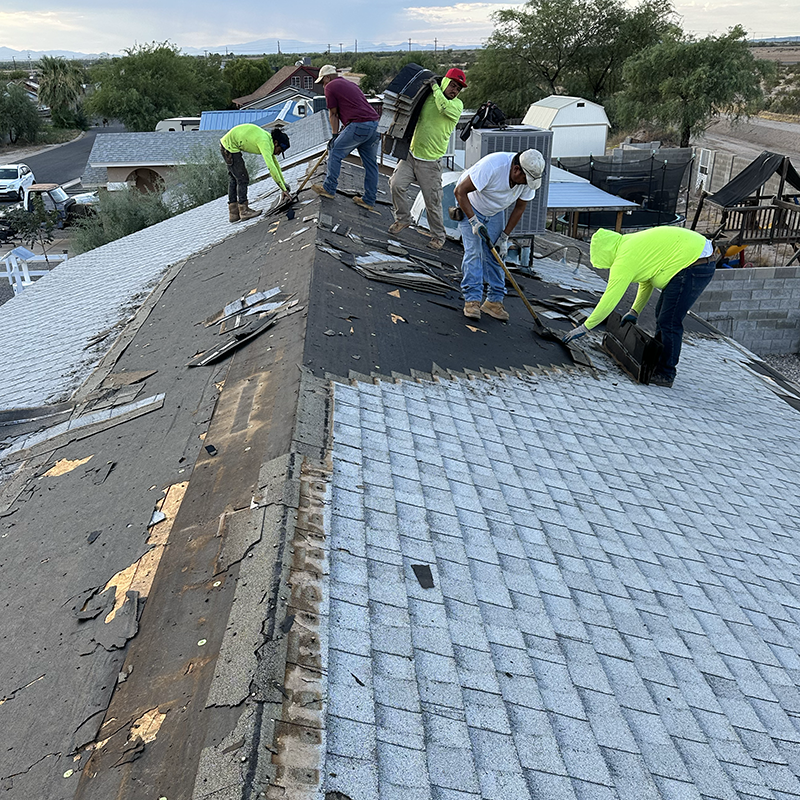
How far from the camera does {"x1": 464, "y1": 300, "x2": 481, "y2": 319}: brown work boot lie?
645 centimetres

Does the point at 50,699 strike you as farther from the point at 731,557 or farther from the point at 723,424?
the point at 723,424

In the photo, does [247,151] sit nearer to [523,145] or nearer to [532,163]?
[523,145]

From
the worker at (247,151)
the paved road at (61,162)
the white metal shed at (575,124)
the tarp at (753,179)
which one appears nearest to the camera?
the worker at (247,151)

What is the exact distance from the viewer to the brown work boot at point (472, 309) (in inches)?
254

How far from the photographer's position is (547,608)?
305 centimetres

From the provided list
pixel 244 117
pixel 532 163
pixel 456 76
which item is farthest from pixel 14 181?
pixel 532 163

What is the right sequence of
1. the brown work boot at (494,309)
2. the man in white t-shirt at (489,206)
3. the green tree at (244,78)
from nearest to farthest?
the man in white t-shirt at (489,206) → the brown work boot at (494,309) → the green tree at (244,78)

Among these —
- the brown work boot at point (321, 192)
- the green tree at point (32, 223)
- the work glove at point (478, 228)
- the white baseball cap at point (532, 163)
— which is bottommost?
the green tree at point (32, 223)

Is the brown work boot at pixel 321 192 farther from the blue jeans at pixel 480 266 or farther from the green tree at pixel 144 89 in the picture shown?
the green tree at pixel 144 89

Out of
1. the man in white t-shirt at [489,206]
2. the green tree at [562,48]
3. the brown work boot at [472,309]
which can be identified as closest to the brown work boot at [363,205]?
the man in white t-shirt at [489,206]

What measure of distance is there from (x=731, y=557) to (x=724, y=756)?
1.59 meters

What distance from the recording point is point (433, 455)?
3.96 meters

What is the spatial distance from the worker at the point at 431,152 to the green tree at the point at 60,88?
6021 centimetres

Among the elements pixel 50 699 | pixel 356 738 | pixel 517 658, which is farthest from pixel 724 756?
pixel 50 699
